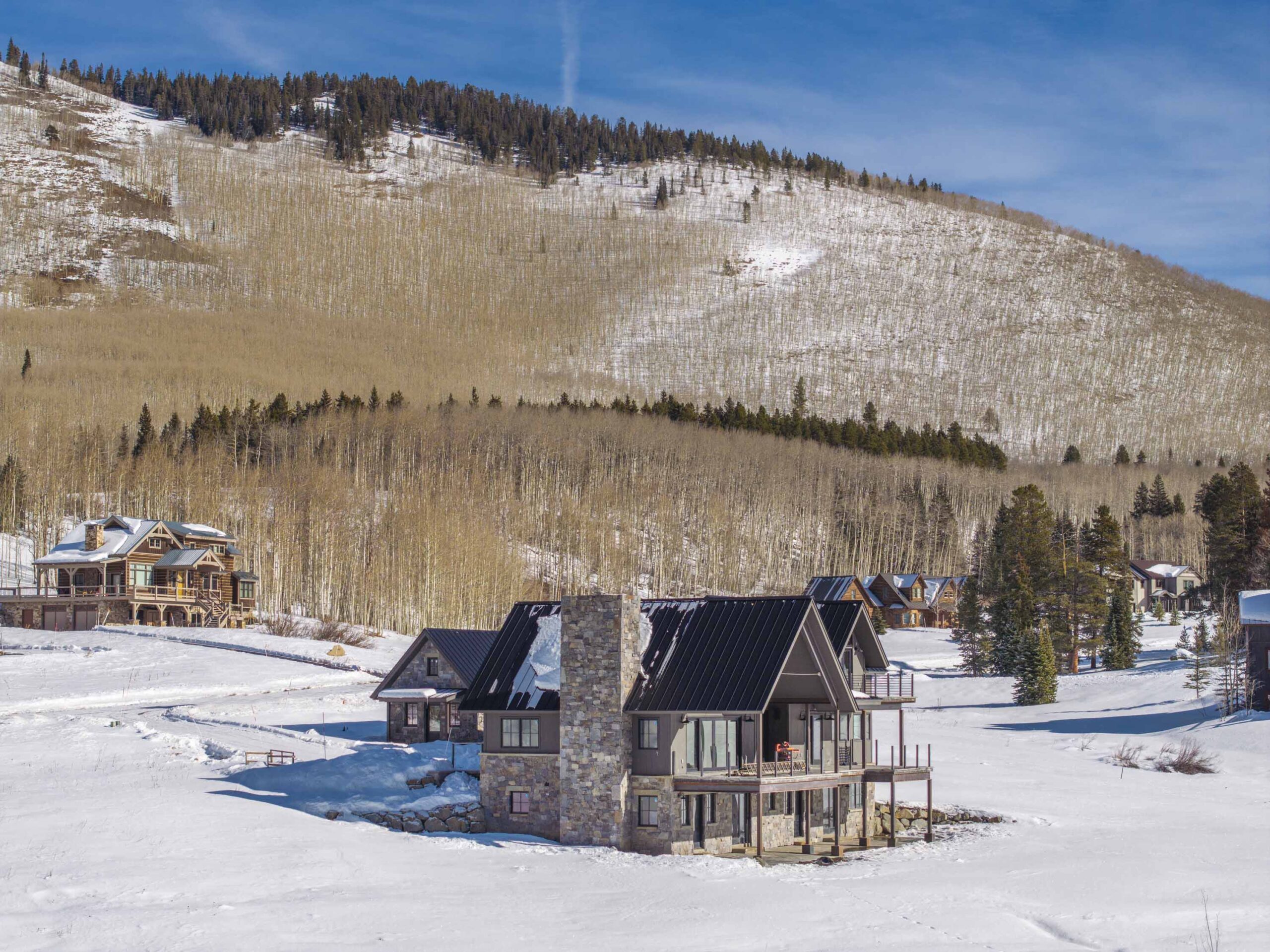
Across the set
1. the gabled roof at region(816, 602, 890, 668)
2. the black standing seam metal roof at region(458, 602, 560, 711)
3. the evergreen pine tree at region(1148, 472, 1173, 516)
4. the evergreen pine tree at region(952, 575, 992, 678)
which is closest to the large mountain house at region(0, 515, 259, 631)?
the evergreen pine tree at region(952, 575, 992, 678)

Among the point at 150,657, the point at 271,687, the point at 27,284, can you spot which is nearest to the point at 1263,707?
the point at 271,687

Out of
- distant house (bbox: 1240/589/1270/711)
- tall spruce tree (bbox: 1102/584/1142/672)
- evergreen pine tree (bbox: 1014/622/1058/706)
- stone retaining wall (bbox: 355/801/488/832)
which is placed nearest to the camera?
stone retaining wall (bbox: 355/801/488/832)

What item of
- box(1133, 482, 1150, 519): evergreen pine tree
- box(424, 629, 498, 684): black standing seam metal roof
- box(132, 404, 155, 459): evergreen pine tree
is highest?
box(132, 404, 155, 459): evergreen pine tree

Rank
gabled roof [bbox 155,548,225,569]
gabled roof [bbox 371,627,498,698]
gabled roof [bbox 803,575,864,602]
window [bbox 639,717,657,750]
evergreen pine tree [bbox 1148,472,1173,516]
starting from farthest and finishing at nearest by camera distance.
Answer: evergreen pine tree [bbox 1148,472,1173,516] → gabled roof [bbox 155,548,225,569] → gabled roof [bbox 803,575,864,602] → gabled roof [bbox 371,627,498,698] → window [bbox 639,717,657,750]

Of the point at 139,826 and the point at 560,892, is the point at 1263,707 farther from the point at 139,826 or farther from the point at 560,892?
the point at 139,826

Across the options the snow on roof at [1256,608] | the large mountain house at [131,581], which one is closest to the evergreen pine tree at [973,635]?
the snow on roof at [1256,608]

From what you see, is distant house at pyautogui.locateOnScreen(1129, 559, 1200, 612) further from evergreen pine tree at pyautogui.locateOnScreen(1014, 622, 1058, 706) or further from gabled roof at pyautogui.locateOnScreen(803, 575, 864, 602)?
evergreen pine tree at pyautogui.locateOnScreen(1014, 622, 1058, 706)

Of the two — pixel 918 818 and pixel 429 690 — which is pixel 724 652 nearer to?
pixel 918 818
